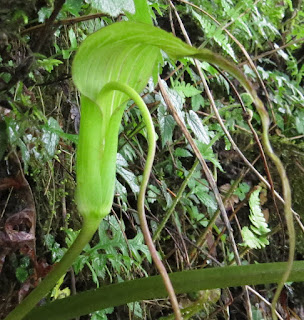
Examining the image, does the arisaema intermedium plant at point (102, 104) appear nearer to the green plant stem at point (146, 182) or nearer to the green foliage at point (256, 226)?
the green plant stem at point (146, 182)

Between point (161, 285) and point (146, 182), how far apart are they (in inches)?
7.7

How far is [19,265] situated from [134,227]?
27cm

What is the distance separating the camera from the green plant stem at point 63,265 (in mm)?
481

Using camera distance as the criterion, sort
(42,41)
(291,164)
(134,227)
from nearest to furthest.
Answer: (42,41)
(134,227)
(291,164)

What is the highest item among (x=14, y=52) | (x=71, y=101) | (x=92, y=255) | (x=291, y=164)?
(x=14, y=52)

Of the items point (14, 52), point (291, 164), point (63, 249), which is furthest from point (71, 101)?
point (291, 164)

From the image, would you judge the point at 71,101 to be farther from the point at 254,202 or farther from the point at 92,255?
the point at 254,202

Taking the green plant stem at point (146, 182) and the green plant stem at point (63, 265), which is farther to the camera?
the green plant stem at point (63, 265)

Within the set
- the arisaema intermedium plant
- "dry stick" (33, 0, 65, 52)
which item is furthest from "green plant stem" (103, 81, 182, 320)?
"dry stick" (33, 0, 65, 52)

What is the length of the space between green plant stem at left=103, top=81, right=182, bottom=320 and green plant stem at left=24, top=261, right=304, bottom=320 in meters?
0.15

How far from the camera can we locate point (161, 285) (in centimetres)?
53

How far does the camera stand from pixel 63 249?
84 cm

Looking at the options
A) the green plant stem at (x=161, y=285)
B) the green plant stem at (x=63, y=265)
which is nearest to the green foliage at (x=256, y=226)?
the green plant stem at (x=161, y=285)

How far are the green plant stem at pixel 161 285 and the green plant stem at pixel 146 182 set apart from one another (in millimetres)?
148
